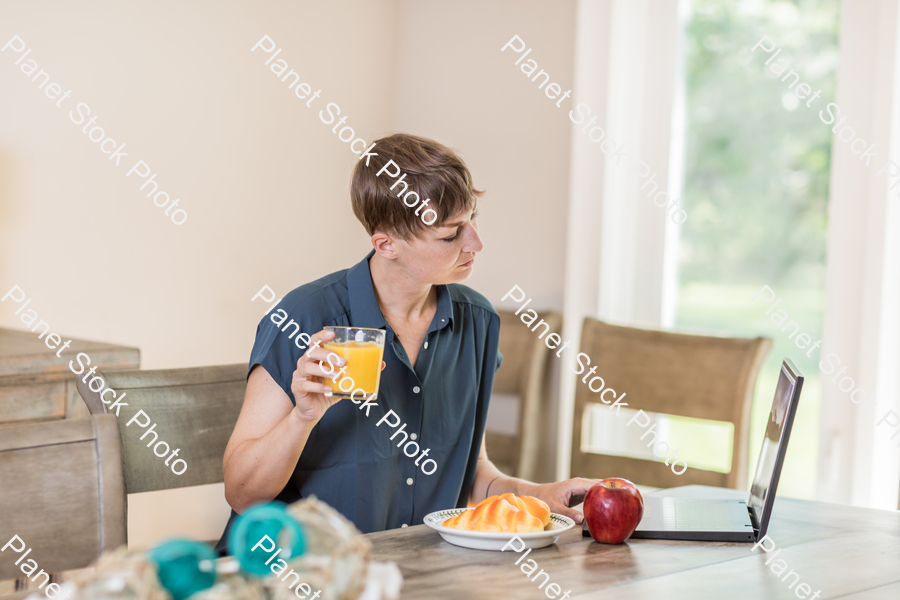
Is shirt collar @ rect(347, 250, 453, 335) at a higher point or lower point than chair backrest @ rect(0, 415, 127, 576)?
higher

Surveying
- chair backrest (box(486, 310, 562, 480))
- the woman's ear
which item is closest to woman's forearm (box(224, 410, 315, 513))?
the woman's ear

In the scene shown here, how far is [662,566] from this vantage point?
3.48 feet

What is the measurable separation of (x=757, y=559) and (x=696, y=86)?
73.7 inches

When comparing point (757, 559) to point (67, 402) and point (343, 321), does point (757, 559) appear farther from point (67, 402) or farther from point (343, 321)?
point (67, 402)

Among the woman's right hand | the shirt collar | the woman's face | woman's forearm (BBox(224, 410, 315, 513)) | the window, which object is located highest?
the window

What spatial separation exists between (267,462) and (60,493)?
0.30 m

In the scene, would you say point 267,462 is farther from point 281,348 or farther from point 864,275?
point 864,275

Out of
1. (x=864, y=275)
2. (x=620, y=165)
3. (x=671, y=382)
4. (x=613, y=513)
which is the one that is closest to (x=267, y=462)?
(x=613, y=513)

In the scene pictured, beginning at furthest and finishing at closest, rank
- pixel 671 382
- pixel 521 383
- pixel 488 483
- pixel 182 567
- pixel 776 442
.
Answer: pixel 521 383 < pixel 671 382 < pixel 488 483 < pixel 776 442 < pixel 182 567

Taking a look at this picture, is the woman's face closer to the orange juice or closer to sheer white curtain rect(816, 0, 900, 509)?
the orange juice

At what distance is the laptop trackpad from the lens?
3.97 ft

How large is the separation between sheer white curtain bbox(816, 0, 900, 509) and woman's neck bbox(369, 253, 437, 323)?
1.25 metres

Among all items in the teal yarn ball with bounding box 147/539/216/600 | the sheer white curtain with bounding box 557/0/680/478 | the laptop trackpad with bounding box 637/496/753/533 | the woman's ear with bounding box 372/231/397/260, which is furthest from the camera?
the sheer white curtain with bounding box 557/0/680/478

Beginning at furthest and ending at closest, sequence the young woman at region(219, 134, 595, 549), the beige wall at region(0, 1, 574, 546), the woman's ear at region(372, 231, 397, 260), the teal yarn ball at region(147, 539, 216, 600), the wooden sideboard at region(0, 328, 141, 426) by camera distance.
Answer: the beige wall at region(0, 1, 574, 546), the wooden sideboard at region(0, 328, 141, 426), the woman's ear at region(372, 231, 397, 260), the young woman at region(219, 134, 595, 549), the teal yarn ball at region(147, 539, 216, 600)
